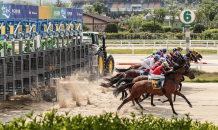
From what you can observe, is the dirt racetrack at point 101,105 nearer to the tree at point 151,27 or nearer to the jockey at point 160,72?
the jockey at point 160,72

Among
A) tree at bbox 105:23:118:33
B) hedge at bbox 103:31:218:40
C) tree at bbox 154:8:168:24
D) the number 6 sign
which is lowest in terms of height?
hedge at bbox 103:31:218:40

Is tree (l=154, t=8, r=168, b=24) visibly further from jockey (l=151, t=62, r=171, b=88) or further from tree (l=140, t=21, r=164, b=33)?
jockey (l=151, t=62, r=171, b=88)

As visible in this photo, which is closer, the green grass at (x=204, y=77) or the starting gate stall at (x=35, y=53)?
the starting gate stall at (x=35, y=53)

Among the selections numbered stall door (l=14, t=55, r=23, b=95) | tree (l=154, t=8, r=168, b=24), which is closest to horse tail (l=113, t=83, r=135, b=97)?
numbered stall door (l=14, t=55, r=23, b=95)

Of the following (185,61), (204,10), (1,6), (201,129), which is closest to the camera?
(201,129)

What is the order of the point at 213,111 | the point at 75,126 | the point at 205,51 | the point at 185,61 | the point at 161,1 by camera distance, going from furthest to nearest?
the point at 161,1 < the point at 205,51 < the point at 185,61 < the point at 213,111 < the point at 75,126

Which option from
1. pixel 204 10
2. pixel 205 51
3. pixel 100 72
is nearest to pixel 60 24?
pixel 100 72

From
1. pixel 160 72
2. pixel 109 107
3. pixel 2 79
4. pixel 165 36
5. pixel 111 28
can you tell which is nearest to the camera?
pixel 2 79

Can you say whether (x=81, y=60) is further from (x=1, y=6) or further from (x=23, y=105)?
(x=1, y=6)

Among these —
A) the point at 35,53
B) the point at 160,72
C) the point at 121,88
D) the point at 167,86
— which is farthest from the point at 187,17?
the point at 35,53

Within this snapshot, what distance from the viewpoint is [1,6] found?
966 centimetres

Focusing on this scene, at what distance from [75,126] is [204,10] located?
4862 cm

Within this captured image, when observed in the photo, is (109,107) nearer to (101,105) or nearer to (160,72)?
(101,105)

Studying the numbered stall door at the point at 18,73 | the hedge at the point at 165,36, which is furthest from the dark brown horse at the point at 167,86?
the hedge at the point at 165,36
